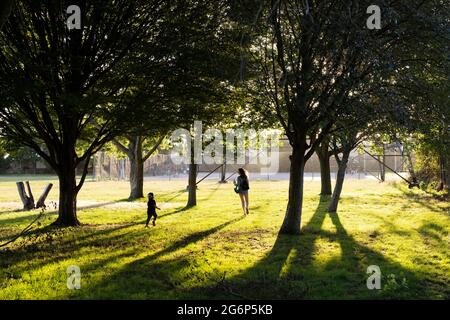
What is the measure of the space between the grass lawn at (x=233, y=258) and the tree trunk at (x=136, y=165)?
752 cm

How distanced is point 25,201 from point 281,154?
45546 millimetres

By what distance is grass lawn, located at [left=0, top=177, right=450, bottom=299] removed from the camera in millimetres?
6562

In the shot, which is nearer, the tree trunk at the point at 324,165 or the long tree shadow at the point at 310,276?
the long tree shadow at the point at 310,276

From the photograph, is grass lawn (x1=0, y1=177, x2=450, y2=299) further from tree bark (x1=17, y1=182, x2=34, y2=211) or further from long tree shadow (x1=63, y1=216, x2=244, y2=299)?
tree bark (x1=17, y1=182, x2=34, y2=211)

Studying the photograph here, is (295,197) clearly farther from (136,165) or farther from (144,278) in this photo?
(136,165)

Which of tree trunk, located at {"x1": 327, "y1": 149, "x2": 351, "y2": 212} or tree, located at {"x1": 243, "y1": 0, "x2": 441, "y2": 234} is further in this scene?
tree trunk, located at {"x1": 327, "y1": 149, "x2": 351, "y2": 212}

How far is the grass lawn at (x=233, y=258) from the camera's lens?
21.5 feet

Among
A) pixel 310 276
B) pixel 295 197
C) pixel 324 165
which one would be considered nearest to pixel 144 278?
pixel 310 276

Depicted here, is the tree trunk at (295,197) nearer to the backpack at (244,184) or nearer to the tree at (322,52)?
the tree at (322,52)

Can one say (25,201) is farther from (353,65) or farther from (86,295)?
(353,65)

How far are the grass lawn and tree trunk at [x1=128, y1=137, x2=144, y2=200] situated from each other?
7.52m

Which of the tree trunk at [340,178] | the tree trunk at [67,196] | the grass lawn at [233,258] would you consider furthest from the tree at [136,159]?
the tree trunk at [340,178]

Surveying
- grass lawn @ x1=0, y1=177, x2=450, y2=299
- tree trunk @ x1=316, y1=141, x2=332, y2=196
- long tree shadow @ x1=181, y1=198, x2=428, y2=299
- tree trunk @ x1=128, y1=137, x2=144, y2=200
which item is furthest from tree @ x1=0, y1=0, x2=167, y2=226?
tree trunk @ x1=316, y1=141, x2=332, y2=196
